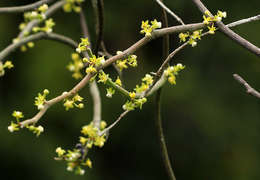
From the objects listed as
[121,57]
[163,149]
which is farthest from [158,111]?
[121,57]

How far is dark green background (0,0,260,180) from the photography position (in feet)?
8.08

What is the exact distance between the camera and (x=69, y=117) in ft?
8.32

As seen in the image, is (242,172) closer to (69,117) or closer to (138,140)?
(138,140)

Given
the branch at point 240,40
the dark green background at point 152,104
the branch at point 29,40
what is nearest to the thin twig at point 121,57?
the branch at point 240,40

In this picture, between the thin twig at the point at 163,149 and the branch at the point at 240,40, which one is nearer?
the branch at the point at 240,40

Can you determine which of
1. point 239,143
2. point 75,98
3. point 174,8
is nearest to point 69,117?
point 174,8

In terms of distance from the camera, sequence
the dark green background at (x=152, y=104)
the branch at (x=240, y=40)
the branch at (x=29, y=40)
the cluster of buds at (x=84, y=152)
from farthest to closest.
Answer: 1. the dark green background at (x=152, y=104)
2. the branch at (x=29, y=40)
3. the branch at (x=240, y=40)
4. the cluster of buds at (x=84, y=152)

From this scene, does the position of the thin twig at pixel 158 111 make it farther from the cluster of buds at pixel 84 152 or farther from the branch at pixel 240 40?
the cluster of buds at pixel 84 152

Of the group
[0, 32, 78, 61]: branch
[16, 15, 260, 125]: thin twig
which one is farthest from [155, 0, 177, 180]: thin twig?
[0, 32, 78, 61]: branch

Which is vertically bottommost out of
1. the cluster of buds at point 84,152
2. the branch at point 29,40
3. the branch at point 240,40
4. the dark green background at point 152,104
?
the cluster of buds at point 84,152

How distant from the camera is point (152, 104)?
99.5 inches

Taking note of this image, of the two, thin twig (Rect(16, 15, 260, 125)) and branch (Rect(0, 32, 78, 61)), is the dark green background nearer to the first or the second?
branch (Rect(0, 32, 78, 61))

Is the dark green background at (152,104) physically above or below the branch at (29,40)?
above

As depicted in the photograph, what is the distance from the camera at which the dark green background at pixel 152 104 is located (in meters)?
2.46
